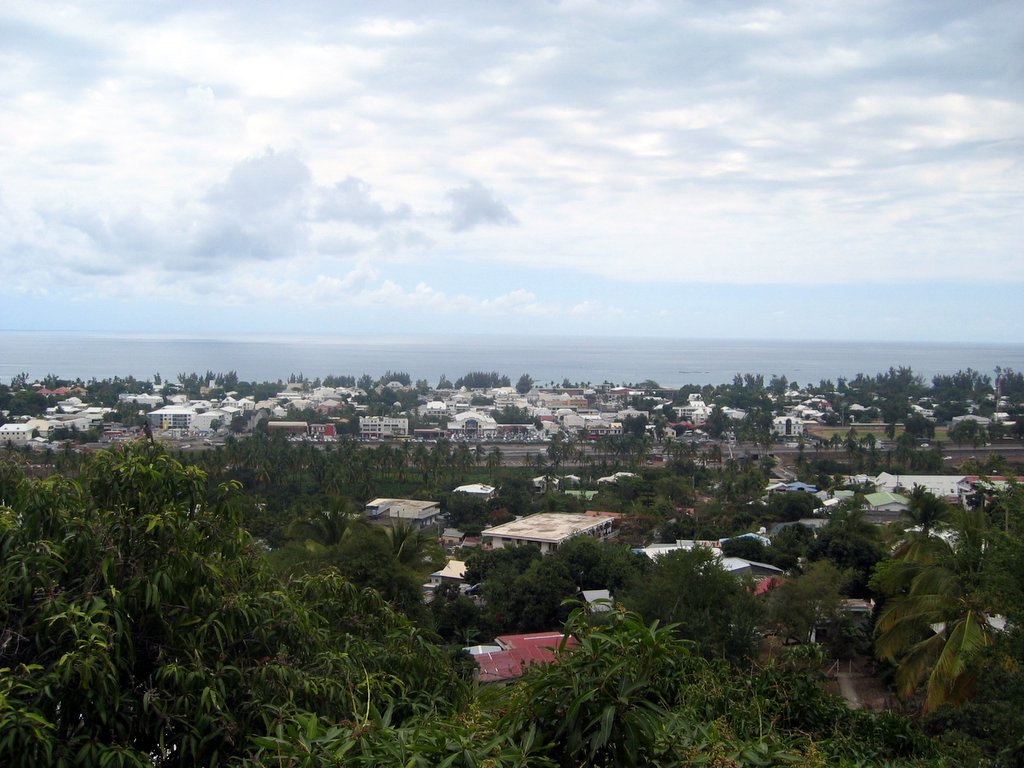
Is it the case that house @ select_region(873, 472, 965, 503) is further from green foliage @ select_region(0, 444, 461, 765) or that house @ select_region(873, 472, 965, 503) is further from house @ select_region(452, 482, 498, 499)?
green foliage @ select_region(0, 444, 461, 765)

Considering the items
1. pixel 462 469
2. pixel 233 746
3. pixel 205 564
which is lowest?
pixel 462 469

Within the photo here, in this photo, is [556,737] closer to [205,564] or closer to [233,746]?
[233,746]

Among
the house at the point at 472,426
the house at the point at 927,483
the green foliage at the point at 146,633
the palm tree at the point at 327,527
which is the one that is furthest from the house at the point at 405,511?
the house at the point at 472,426

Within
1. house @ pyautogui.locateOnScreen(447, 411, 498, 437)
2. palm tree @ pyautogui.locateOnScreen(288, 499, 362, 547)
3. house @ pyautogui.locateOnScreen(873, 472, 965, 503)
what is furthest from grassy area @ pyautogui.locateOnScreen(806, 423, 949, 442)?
palm tree @ pyautogui.locateOnScreen(288, 499, 362, 547)

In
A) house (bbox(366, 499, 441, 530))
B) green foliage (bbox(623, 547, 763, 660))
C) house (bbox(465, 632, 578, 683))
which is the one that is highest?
green foliage (bbox(623, 547, 763, 660))

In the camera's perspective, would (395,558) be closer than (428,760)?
No

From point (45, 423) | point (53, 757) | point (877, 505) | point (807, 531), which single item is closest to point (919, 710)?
point (53, 757)
